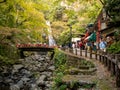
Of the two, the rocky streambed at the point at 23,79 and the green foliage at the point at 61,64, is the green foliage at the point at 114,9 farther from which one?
the green foliage at the point at 61,64

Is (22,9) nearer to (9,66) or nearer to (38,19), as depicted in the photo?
(38,19)

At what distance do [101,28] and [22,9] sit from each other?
874 cm

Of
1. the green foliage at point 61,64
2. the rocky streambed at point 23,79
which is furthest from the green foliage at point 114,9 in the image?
the green foliage at point 61,64

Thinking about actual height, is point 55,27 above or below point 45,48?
above

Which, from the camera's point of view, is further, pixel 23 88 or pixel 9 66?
pixel 9 66

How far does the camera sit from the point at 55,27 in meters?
50.3

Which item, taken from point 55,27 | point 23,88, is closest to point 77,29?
point 55,27

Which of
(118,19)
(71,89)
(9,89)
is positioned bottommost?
(9,89)

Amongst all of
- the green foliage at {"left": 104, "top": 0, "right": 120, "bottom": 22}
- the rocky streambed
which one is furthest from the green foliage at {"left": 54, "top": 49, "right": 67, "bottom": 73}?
the green foliage at {"left": 104, "top": 0, "right": 120, "bottom": 22}

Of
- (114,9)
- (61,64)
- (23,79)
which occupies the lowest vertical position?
(23,79)

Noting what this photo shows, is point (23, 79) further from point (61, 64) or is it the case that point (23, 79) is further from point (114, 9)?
point (114, 9)

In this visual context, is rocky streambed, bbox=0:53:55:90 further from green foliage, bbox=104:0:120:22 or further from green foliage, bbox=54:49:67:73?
green foliage, bbox=104:0:120:22

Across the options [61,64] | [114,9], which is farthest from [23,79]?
[114,9]

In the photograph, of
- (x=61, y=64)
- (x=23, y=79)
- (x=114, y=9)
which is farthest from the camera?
(x=61, y=64)
